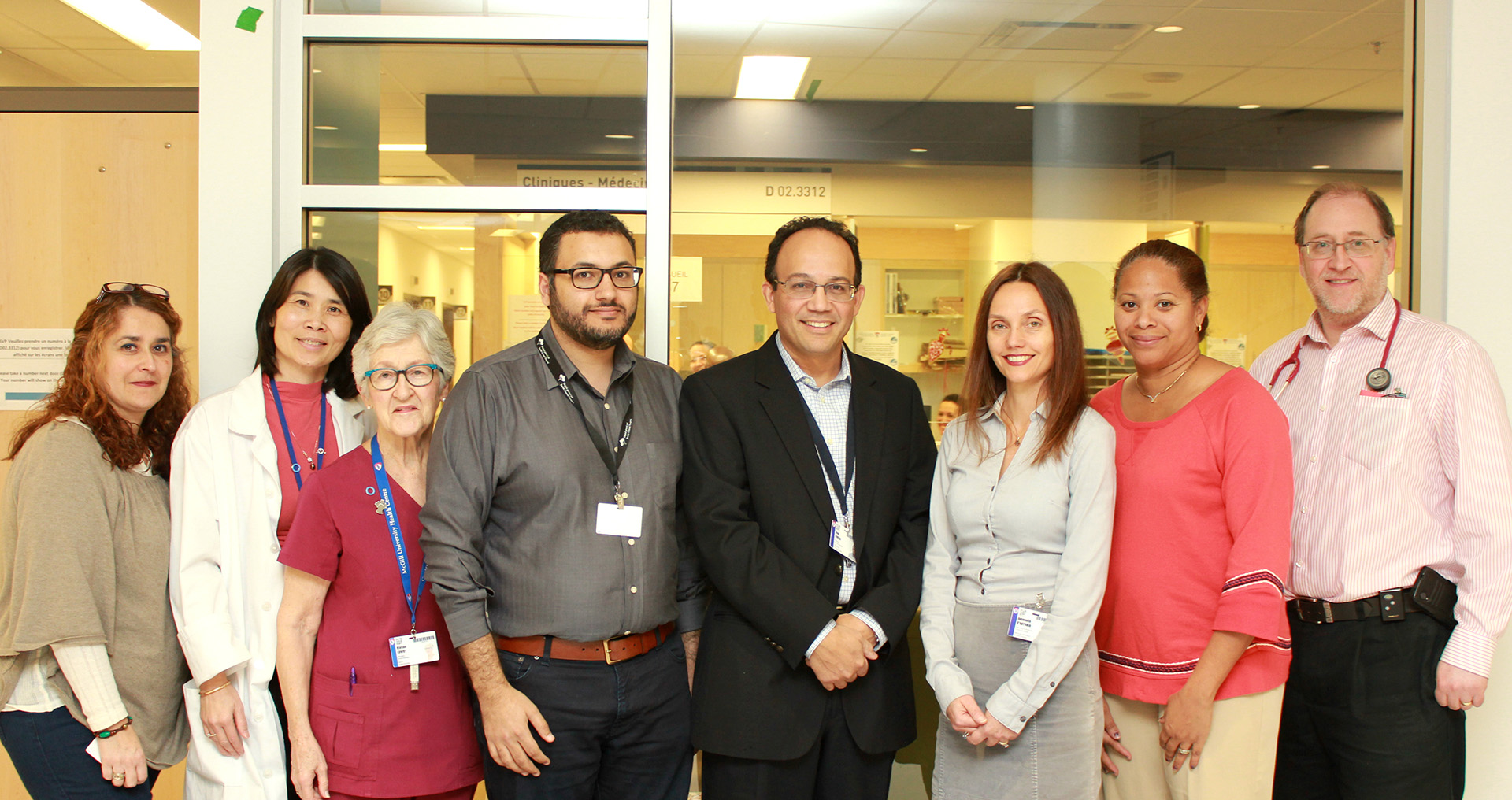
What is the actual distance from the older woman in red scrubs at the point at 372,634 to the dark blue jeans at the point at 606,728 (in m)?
0.12

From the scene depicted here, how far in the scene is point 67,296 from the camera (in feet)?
9.42

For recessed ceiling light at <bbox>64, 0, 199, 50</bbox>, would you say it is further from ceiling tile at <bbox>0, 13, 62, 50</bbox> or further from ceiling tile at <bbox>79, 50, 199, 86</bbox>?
ceiling tile at <bbox>0, 13, 62, 50</bbox>

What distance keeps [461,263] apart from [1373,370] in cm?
249

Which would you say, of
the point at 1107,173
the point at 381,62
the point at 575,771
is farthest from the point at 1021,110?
the point at 575,771

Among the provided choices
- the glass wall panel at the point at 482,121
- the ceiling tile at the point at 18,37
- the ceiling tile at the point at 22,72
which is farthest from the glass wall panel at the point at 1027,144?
the ceiling tile at the point at 22,72

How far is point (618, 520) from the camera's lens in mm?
2078

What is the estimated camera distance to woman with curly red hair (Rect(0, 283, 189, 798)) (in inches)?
76.9

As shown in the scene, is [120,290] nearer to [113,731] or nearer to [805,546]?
[113,731]

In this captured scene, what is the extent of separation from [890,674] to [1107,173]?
616 centimetres

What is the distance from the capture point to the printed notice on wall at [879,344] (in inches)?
278

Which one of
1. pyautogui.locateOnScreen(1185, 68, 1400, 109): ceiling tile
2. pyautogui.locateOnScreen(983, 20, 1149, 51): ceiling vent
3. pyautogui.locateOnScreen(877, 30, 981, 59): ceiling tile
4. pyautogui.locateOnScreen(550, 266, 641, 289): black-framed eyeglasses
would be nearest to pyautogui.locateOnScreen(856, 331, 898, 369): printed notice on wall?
pyautogui.locateOnScreen(877, 30, 981, 59): ceiling tile

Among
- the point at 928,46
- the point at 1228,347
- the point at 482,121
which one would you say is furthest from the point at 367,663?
the point at 1228,347

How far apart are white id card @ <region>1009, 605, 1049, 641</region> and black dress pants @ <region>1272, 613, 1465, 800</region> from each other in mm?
837

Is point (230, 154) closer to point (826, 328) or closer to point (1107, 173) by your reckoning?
Result: point (826, 328)
